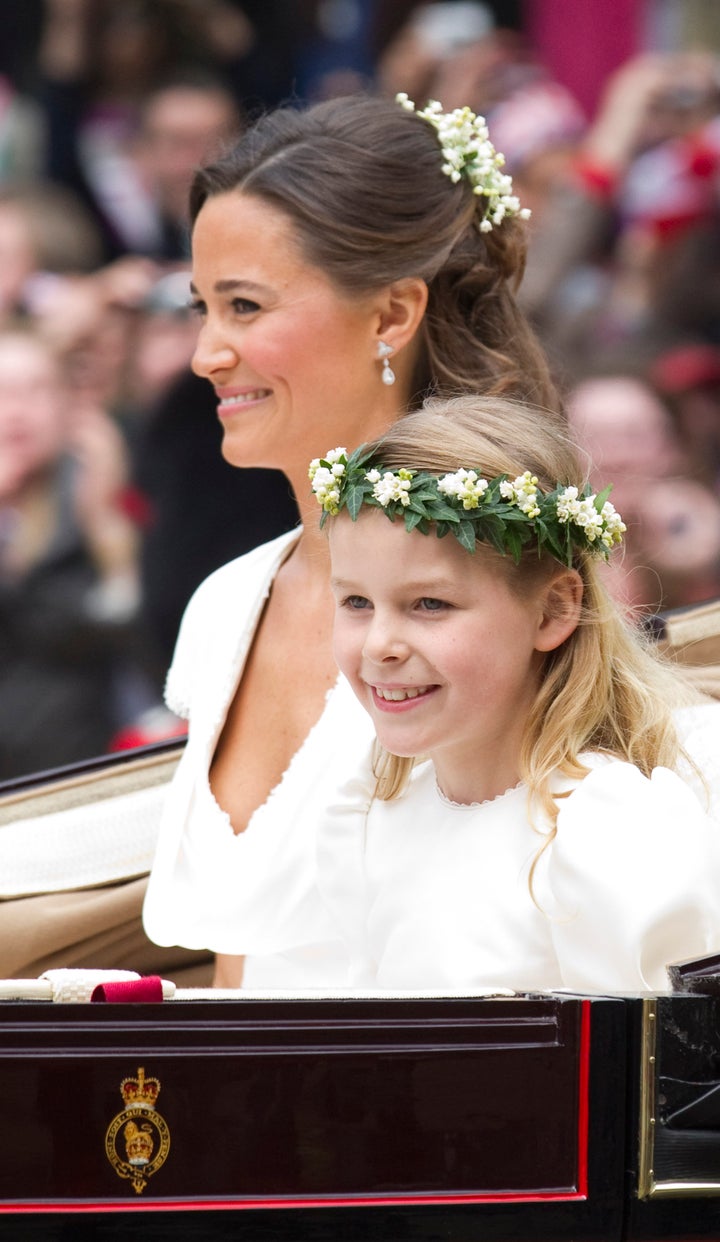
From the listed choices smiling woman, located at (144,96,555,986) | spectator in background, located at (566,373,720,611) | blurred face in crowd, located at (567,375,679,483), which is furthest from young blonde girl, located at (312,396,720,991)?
blurred face in crowd, located at (567,375,679,483)

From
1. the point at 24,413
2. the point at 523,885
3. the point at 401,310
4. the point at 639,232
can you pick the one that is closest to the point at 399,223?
the point at 401,310

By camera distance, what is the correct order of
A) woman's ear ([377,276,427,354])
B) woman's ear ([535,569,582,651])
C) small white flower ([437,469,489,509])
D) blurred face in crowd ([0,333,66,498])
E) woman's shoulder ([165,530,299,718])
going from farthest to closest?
blurred face in crowd ([0,333,66,498]) → woman's shoulder ([165,530,299,718]) → woman's ear ([377,276,427,354]) → woman's ear ([535,569,582,651]) → small white flower ([437,469,489,509])

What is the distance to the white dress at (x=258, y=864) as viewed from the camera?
2154 millimetres

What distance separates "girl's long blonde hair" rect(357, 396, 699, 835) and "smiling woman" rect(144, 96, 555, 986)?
14.4 inches

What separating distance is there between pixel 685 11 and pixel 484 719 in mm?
3914

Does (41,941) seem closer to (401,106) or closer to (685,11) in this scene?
(401,106)

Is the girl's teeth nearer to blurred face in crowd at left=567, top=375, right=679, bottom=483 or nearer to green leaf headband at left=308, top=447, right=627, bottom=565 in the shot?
green leaf headband at left=308, top=447, right=627, bottom=565

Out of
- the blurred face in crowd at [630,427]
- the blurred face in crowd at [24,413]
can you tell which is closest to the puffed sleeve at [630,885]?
the blurred face in crowd at [630,427]

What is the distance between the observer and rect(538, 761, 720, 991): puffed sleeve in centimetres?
160

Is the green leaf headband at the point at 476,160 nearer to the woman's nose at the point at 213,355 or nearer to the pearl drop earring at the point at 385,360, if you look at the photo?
the pearl drop earring at the point at 385,360

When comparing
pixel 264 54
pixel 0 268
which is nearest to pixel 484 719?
pixel 0 268

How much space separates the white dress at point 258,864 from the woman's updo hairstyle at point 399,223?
1.62 ft

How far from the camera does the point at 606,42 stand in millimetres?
5195

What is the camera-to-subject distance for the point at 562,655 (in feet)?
6.12
